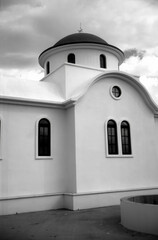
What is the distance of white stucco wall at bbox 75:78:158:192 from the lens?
40.7 ft

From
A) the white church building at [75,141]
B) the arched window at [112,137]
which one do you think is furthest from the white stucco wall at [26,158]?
the arched window at [112,137]

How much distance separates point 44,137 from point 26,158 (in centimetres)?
131

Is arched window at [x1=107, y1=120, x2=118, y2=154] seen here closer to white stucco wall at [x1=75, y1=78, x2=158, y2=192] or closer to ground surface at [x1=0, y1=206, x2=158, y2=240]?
white stucco wall at [x1=75, y1=78, x2=158, y2=192]

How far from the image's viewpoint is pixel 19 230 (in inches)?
323

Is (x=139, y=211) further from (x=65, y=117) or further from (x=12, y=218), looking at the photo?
(x=65, y=117)

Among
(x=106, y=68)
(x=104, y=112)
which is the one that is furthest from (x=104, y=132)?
(x=106, y=68)

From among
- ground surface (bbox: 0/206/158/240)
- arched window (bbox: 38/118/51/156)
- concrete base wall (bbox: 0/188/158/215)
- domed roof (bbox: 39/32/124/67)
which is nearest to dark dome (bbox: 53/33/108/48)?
domed roof (bbox: 39/32/124/67)

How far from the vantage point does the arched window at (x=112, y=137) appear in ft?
43.5

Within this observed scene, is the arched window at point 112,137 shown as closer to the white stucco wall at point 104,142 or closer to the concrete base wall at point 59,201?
the white stucco wall at point 104,142

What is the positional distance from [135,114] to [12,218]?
315 inches

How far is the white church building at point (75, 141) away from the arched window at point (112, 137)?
0.05 meters

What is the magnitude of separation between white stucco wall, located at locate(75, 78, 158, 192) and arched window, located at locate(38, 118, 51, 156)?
1370mm

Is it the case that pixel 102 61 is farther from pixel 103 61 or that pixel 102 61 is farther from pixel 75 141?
pixel 75 141

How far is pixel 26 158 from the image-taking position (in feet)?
38.5
